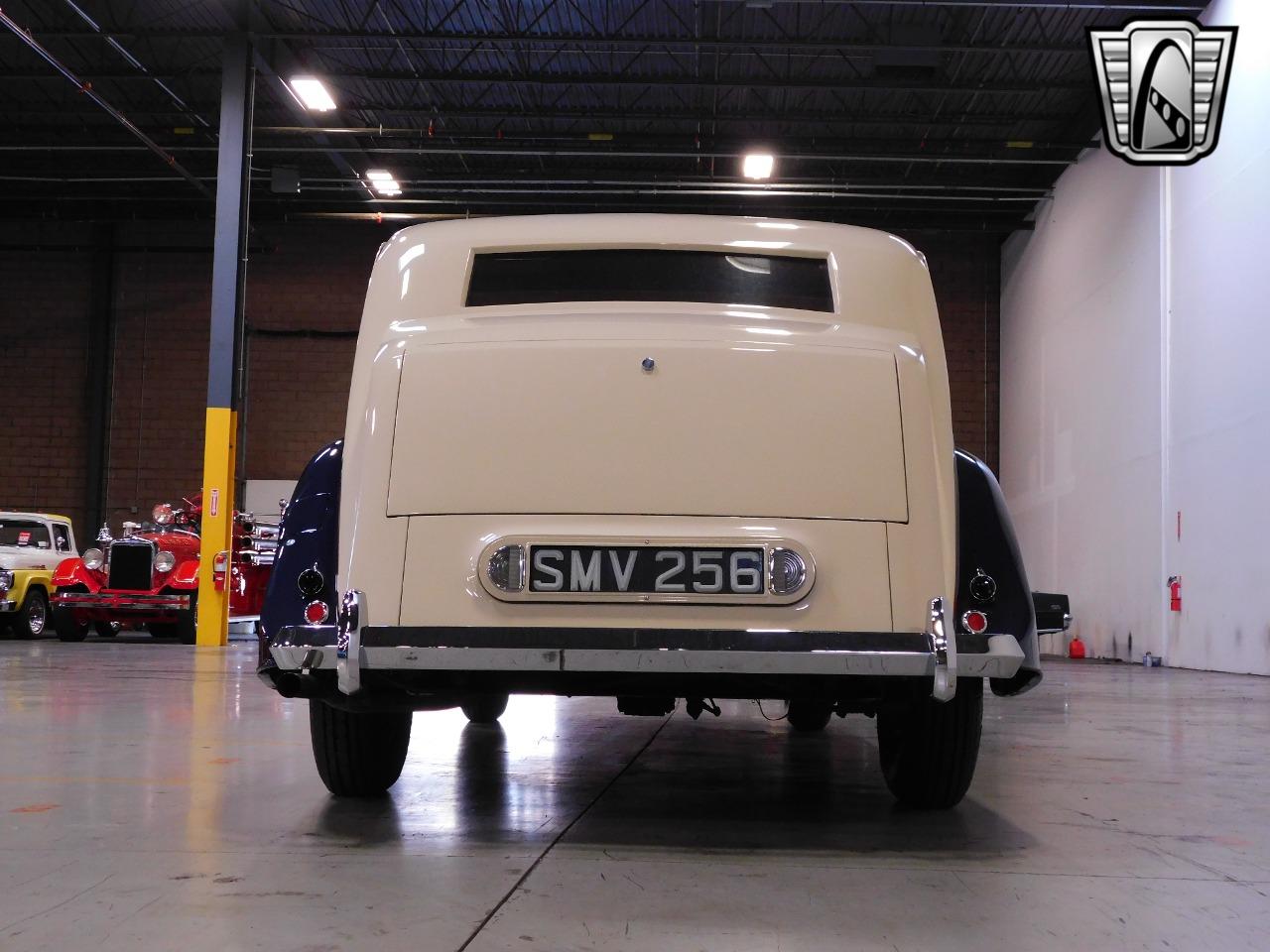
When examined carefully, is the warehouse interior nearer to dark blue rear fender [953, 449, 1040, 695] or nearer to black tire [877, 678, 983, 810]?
black tire [877, 678, 983, 810]

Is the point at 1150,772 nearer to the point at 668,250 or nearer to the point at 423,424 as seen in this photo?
the point at 668,250

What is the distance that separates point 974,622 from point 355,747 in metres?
1.79

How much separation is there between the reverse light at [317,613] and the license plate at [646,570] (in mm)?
582

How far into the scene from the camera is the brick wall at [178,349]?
73.8 feet

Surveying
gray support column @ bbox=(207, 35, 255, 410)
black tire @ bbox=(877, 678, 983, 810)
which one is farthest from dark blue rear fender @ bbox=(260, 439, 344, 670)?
gray support column @ bbox=(207, 35, 255, 410)

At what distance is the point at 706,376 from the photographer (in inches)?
120

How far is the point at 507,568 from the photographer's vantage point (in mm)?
2922

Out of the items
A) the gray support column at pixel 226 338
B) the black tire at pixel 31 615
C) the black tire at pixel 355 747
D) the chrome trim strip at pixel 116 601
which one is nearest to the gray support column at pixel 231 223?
the gray support column at pixel 226 338

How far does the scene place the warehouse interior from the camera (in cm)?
262

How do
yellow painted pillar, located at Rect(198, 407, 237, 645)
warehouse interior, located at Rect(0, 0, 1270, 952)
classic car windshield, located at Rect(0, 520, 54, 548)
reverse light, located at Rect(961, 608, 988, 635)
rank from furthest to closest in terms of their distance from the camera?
1. classic car windshield, located at Rect(0, 520, 54, 548)
2. yellow painted pillar, located at Rect(198, 407, 237, 645)
3. reverse light, located at Rect(961, 608, 988, 635)
4. warehouse interior, located at Rect(0, 0, 1270, 952)

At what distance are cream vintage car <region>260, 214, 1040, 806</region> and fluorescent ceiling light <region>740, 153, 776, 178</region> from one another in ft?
49.5

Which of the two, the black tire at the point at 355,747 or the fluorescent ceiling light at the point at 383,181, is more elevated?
the fluorescent ceiling light at the point at 383,181

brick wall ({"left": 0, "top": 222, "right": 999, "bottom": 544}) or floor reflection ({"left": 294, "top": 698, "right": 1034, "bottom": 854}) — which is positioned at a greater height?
brick wall ({"left": 0, "top": 222, "right": 999, "bottom": 544})

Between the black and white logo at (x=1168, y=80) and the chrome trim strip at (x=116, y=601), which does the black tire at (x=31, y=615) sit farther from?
the black and white logo at (x=1168, y=80)
